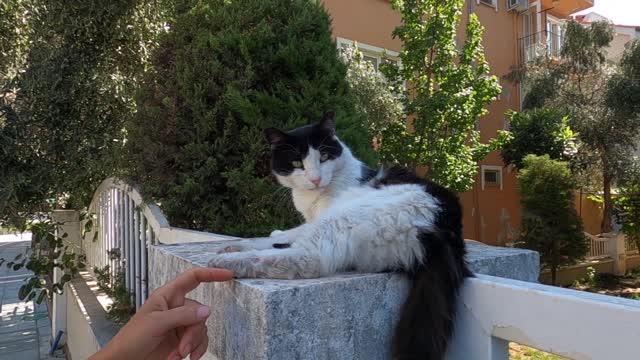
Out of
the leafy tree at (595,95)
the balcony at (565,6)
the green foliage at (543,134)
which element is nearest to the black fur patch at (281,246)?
the green foliage at (543,134)

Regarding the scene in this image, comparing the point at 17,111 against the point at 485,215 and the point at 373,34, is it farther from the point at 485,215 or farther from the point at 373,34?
the point at 485,215

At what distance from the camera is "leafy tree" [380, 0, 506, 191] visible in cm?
720

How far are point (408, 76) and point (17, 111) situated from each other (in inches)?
220

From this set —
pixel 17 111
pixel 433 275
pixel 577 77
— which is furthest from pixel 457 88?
pixel 577 77

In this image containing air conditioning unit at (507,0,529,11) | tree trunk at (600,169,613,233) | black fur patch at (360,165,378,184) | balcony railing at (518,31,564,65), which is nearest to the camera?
black fur patch at (360,165,378,184)

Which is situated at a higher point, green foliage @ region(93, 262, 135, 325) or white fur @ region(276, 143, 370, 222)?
white fur @ region(276, 143, 370, 222)

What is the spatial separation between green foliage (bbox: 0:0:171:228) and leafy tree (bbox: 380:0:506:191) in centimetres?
410

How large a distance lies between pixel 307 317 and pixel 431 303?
29 centimetres

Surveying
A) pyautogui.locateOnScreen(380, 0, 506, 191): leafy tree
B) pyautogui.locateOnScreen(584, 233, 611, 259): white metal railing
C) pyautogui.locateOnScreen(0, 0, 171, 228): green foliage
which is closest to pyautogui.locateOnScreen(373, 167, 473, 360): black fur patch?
pyautogui.locateOnScreen(0, 0, 171, 228): green foliage

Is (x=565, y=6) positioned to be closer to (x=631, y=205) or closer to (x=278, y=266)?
(x=631, y=205)

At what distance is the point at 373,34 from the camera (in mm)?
10570

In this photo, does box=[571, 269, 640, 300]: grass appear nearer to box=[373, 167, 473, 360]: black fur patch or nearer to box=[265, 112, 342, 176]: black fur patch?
box=[265, 112, 342, 176]: black fur patch

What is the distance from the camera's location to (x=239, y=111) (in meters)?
2.87

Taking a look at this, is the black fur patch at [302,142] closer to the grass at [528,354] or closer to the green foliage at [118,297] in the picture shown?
the green foliage at [118,297]
